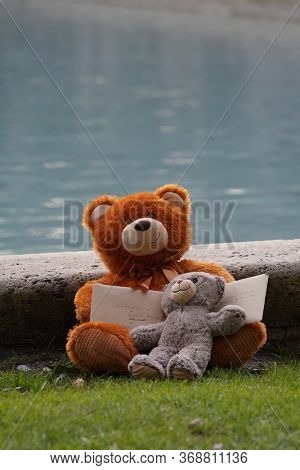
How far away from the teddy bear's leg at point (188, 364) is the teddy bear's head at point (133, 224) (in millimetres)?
421

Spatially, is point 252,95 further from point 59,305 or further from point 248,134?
point 59,305

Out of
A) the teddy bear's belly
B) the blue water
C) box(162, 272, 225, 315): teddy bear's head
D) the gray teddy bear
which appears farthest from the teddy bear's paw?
the blue water

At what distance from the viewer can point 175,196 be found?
362cm

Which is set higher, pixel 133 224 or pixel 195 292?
pixel 133 224

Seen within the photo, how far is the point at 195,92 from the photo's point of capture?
11344 mm

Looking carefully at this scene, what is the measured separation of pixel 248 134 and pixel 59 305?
6177 mm

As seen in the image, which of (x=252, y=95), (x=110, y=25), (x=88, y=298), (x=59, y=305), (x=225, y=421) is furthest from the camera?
(x=110, y=25)

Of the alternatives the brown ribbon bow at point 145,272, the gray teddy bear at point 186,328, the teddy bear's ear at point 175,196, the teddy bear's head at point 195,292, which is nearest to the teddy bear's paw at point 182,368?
the gray teddy bear at point 186,328

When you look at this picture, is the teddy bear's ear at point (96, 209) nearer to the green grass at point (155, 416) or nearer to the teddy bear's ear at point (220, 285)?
the teddy bear's ear at point (220, 285)

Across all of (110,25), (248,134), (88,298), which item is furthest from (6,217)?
(110,25)

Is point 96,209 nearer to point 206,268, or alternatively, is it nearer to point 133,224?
point 133,224

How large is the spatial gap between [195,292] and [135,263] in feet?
0.96

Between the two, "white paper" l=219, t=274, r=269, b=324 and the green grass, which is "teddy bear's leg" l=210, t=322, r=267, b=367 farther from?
the green grass

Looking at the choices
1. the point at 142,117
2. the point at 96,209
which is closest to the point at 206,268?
the point at 96,209
